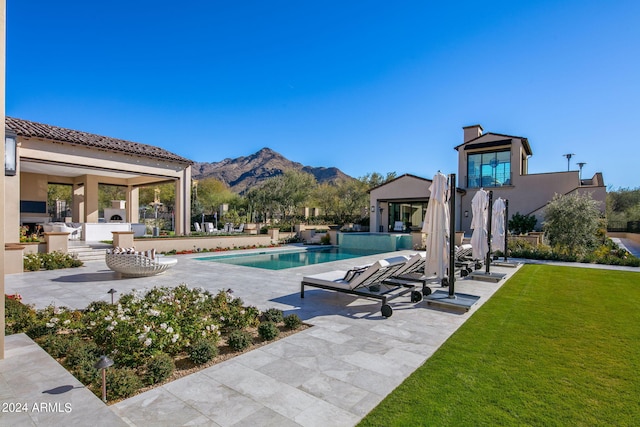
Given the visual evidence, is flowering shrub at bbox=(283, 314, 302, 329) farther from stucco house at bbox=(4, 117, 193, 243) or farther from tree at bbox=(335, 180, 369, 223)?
tree at bbox=(335, 180, 369, 223)

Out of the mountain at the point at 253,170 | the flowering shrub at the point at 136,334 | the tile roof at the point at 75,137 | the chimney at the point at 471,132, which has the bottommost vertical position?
the flowering shrub at the point at 136,334

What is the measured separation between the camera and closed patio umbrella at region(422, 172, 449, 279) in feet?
22.0

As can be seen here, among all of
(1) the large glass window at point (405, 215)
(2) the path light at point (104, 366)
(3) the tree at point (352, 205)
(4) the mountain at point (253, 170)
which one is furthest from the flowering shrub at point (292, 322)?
(4) the mountain at point (253, 170)

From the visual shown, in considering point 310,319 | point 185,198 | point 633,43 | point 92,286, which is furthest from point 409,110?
point 92,286

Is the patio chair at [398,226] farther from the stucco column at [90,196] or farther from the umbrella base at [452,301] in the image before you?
the stucco column at [90,196]

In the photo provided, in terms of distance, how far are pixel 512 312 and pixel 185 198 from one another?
17477mm

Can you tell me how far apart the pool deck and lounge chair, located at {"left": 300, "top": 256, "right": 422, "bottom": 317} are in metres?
0.33

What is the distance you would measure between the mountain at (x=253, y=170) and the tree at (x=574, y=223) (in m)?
89.8

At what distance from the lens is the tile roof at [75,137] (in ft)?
43.3

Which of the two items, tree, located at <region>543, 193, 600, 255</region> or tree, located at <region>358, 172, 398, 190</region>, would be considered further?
tree, located at <region>358, 172, 398, 190</region>

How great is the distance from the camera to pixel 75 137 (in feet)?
48.7

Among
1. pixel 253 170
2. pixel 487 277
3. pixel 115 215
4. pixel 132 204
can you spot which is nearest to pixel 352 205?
pixel 132 204

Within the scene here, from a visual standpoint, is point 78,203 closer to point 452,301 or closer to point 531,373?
point 452,301

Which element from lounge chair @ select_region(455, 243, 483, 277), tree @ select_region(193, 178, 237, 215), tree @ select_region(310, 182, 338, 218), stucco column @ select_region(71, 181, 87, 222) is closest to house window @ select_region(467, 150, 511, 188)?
tree @ select_region(310, 182, 338, 218)
